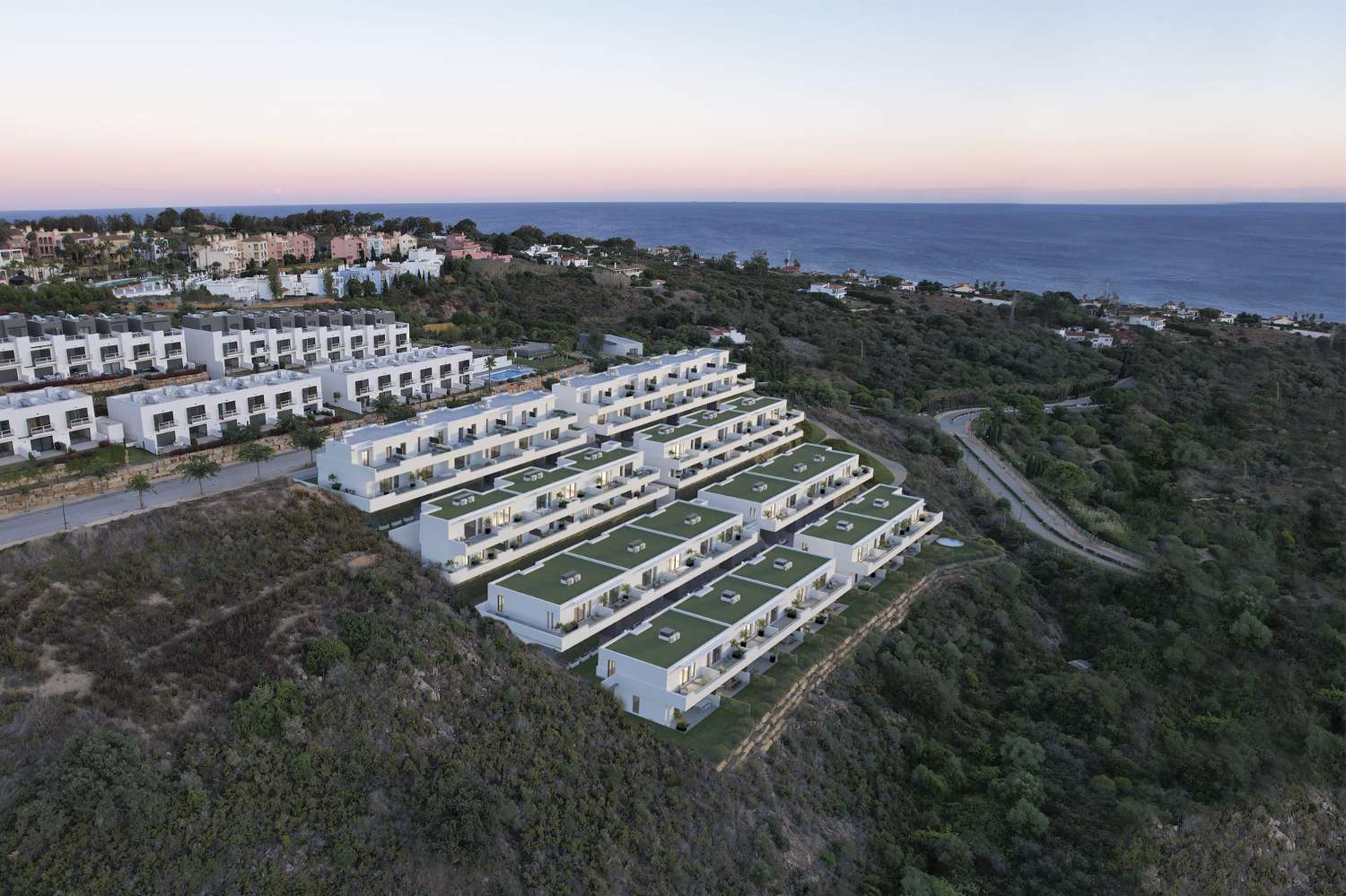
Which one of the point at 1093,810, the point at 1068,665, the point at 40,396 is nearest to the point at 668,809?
the point at 1093,810

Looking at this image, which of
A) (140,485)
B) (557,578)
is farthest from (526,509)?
(140,485)

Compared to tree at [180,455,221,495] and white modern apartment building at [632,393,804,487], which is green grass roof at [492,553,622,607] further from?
tree at [180,455,221,495]

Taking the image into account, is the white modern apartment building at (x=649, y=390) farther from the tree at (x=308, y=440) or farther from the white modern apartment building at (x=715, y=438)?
the tree at (x=308, y=440)

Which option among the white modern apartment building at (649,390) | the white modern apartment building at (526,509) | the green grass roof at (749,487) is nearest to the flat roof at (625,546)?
the white modern apartment building at (526,509)

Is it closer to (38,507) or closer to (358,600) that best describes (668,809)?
(358,600)

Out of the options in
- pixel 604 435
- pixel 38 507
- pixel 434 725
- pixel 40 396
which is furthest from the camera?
pixel 604 435

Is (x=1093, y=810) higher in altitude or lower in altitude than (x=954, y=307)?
lower
